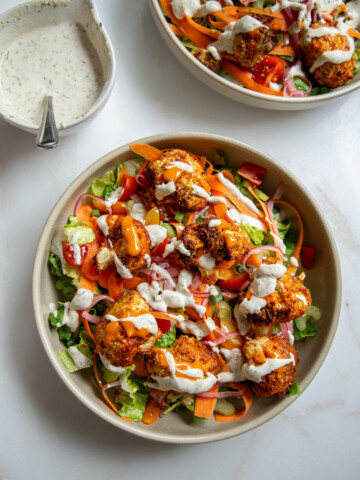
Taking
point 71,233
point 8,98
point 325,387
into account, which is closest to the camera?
point 71,233

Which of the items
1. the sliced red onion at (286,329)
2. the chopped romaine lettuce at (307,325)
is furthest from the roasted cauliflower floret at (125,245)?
the chopped romaine lettuce at (307,325)

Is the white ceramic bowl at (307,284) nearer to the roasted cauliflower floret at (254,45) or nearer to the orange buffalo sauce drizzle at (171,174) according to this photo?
the orange buffalo sauce drizzle at (171,174)

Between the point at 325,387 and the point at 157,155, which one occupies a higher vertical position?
the point at 157,155

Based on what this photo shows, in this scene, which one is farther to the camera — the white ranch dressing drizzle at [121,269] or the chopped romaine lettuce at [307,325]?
the chopped romaine lettuce at [307,325]

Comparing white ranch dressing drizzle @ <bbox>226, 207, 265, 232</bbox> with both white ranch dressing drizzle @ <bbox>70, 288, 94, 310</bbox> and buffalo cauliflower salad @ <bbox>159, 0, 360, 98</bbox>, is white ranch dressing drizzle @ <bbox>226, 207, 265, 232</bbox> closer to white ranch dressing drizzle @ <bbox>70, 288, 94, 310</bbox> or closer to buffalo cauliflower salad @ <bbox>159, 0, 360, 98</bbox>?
buffalo cauliflower salad @ <bbox>159, 0, 360, 98</bbox>

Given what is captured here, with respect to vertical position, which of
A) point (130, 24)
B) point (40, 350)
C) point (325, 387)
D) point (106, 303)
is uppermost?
point (130, 24)

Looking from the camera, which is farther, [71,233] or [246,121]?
[246,121]

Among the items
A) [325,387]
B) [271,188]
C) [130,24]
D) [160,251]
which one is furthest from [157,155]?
[325,387]

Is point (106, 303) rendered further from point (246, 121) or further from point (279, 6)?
point (279, 6)

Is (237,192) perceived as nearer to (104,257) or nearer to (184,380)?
(104,257)
